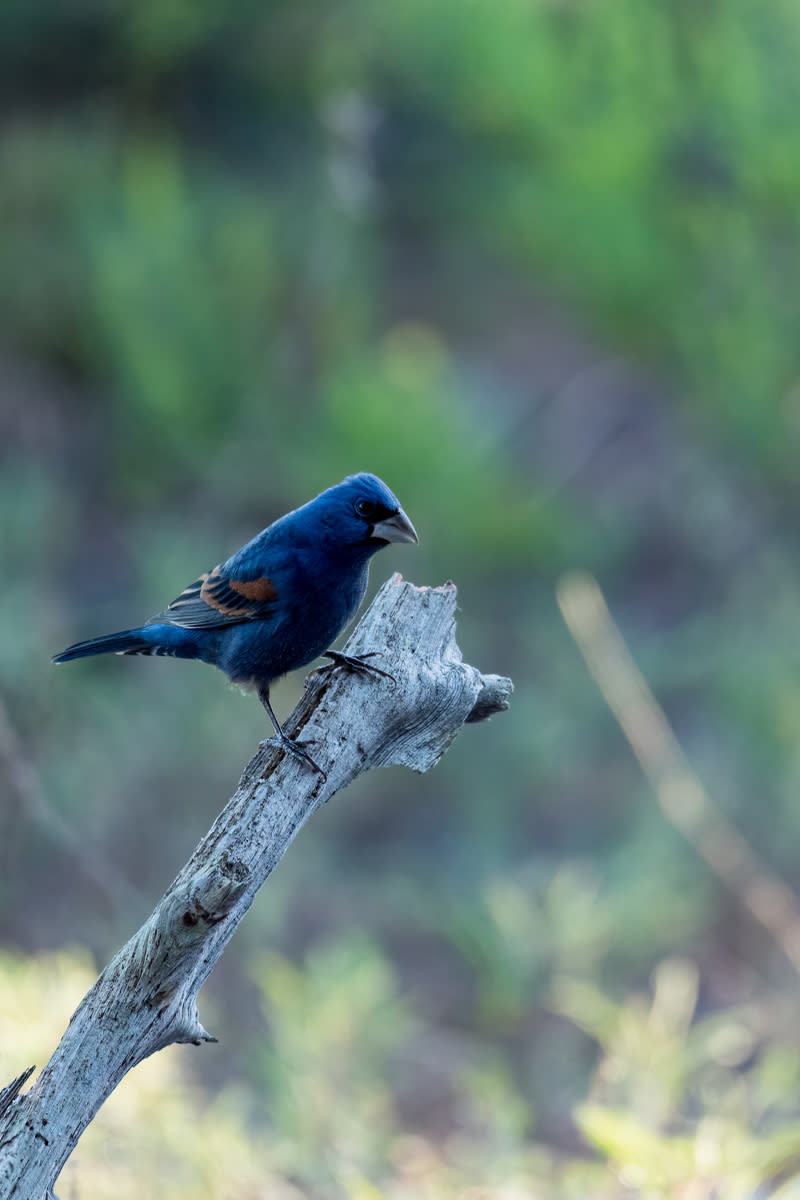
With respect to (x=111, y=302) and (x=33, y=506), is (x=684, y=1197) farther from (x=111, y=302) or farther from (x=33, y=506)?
(x=111, y=302)

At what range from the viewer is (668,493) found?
547 cm

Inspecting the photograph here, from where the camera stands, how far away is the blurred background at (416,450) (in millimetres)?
3502

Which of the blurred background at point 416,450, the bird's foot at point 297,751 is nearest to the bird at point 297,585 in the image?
the bird's foot at point 297,751

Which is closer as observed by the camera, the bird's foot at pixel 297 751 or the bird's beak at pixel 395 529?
the bird's foot at pixel 297 751

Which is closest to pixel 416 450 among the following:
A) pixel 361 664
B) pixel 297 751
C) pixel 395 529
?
pixel 395 529

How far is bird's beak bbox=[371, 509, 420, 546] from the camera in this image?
63.2 inches

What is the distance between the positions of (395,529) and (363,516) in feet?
0.21

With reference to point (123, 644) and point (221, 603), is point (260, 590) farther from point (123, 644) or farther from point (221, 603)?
point (123, 644)

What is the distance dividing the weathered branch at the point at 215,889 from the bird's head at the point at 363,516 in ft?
0.87

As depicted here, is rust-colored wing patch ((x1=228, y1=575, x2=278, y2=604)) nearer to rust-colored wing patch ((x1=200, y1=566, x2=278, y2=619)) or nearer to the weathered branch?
rust-colored wing patch ((x1=200, y1=566, x2=278, y2=619))

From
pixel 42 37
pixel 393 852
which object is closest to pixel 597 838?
pixel 393 852

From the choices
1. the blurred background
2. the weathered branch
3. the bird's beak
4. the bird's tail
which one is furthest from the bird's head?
the blurred background

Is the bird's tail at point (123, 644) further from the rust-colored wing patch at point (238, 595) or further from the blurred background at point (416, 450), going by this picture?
the blurred background at point (416, 450)

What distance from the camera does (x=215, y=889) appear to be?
0.96m
